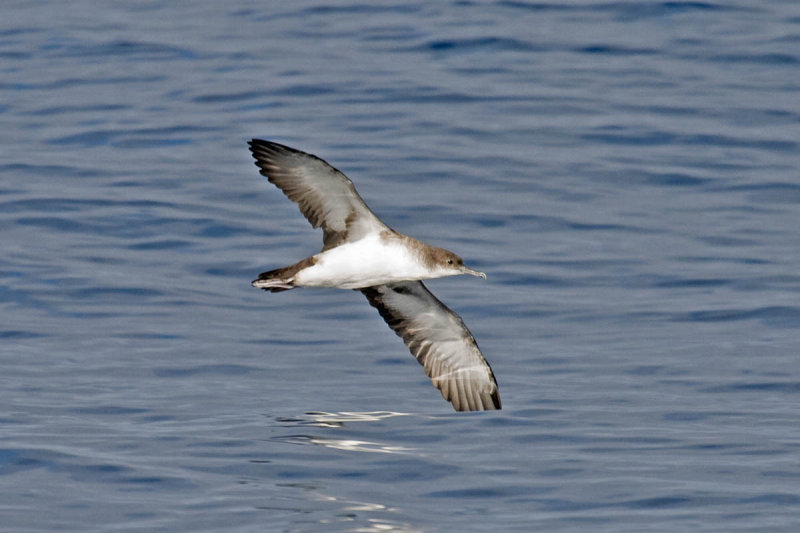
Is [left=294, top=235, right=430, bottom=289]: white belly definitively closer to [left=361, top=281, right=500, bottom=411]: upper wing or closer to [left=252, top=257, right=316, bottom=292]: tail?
[left=252, top=257, right=316, bottom=292]: tail

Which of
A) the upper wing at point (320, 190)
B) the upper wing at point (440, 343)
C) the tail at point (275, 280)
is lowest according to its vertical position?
the upper wing at point (440, 343)

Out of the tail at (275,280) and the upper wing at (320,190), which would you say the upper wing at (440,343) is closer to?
the upper wing at (320,190)

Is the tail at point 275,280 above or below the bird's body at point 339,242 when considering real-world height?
below

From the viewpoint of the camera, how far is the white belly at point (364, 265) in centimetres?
1162

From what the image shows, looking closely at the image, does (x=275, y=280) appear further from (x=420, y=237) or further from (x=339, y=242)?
(x=420, y=237)

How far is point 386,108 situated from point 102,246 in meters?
5.44

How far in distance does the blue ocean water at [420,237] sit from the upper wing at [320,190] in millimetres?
1796

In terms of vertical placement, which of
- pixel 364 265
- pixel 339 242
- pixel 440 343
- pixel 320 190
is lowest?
pixel 440 343

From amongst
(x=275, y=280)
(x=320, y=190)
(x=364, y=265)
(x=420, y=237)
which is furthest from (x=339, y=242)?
(x=420, y=237)

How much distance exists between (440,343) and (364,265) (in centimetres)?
184

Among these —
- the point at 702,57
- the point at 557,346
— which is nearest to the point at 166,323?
the point at 557,346

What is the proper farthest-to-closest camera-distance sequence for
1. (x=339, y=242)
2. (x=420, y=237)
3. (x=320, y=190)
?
(x=420, y=237), (x=339, y=242), (x=320, y=190)

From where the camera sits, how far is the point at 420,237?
55.2ft

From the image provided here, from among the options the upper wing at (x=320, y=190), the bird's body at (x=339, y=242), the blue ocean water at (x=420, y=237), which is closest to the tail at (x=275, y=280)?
the bird's body at (x=339, y=242)
